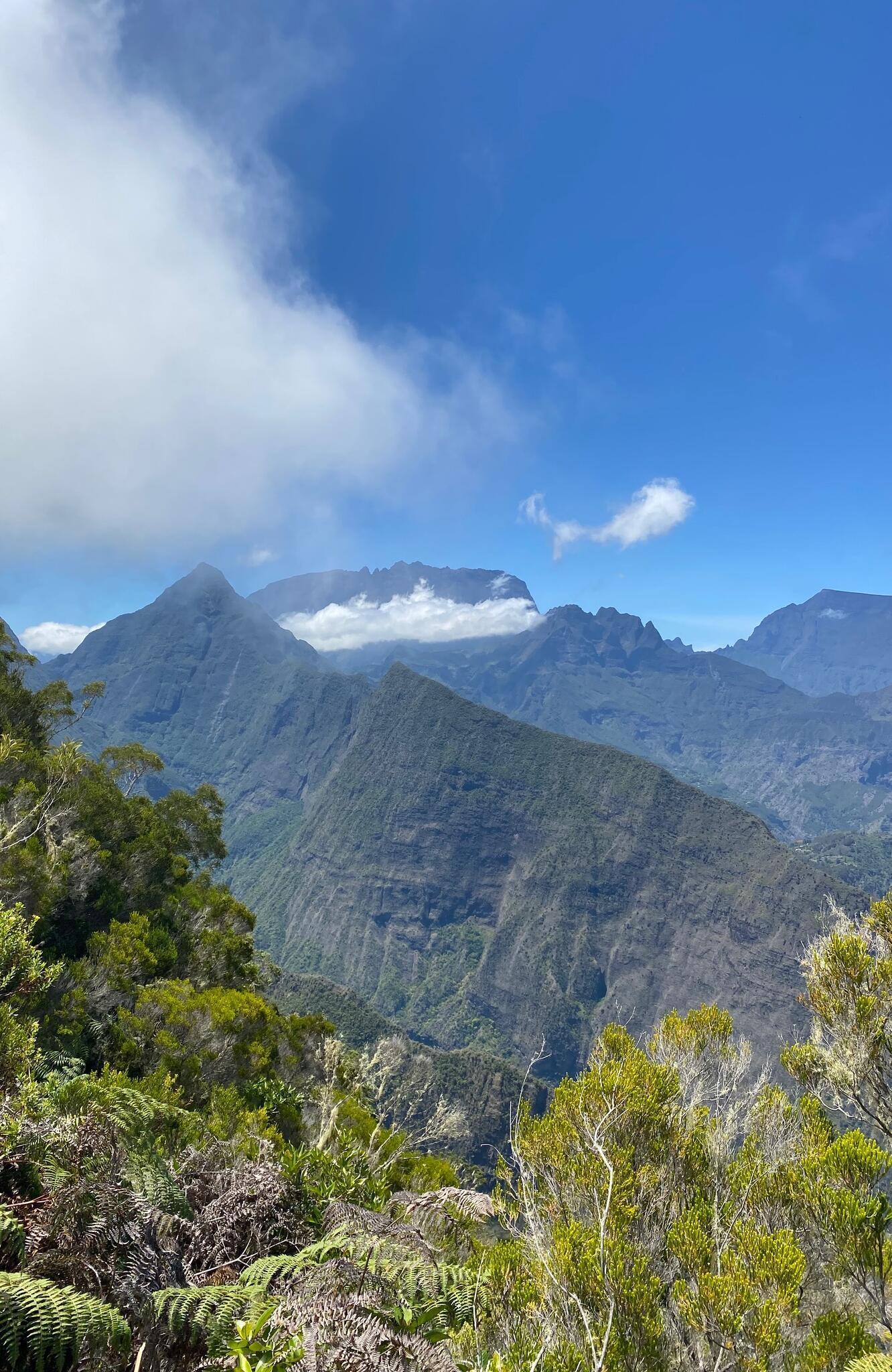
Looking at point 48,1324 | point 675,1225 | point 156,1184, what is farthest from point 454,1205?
point 48,1324

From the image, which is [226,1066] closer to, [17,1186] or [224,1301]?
[17,1186]

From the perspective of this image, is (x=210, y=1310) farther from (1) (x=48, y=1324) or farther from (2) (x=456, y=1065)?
(2) (x=456, y=1065)

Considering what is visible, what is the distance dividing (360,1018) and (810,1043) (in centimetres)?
14448

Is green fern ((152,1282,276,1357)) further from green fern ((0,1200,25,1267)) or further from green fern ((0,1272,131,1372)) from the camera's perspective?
green fern ((0,1200,25,1267))

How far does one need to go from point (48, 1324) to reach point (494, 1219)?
662 cm

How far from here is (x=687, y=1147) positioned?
32.3 feet

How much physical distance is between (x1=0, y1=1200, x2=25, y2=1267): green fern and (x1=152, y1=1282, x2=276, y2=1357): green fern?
1.16 m

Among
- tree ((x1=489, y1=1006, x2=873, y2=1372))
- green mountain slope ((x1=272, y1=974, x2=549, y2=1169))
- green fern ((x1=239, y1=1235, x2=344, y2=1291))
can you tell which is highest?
green fern ((x1=239, y1=1235, x2=344, y2=1291))

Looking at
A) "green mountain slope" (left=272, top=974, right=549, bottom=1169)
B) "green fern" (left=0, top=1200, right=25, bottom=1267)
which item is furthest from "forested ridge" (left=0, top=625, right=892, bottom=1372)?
"green mountain slope" (left=272, top=974, right=549, bottom=1169)

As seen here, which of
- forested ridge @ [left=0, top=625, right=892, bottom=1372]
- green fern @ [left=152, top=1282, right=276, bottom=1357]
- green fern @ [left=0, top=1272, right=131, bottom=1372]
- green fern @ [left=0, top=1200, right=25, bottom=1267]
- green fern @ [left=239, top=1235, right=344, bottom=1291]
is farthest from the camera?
green fern @ [left=239, top=1235, right=344, bottom=1291]

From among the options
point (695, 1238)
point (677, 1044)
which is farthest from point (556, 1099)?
point (677, 1044)

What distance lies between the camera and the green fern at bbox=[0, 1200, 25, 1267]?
4738mm

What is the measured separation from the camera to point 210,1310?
459 centimetres

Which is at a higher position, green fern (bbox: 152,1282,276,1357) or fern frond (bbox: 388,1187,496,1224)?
green fern (bbox: 152,1282,276,1357)
